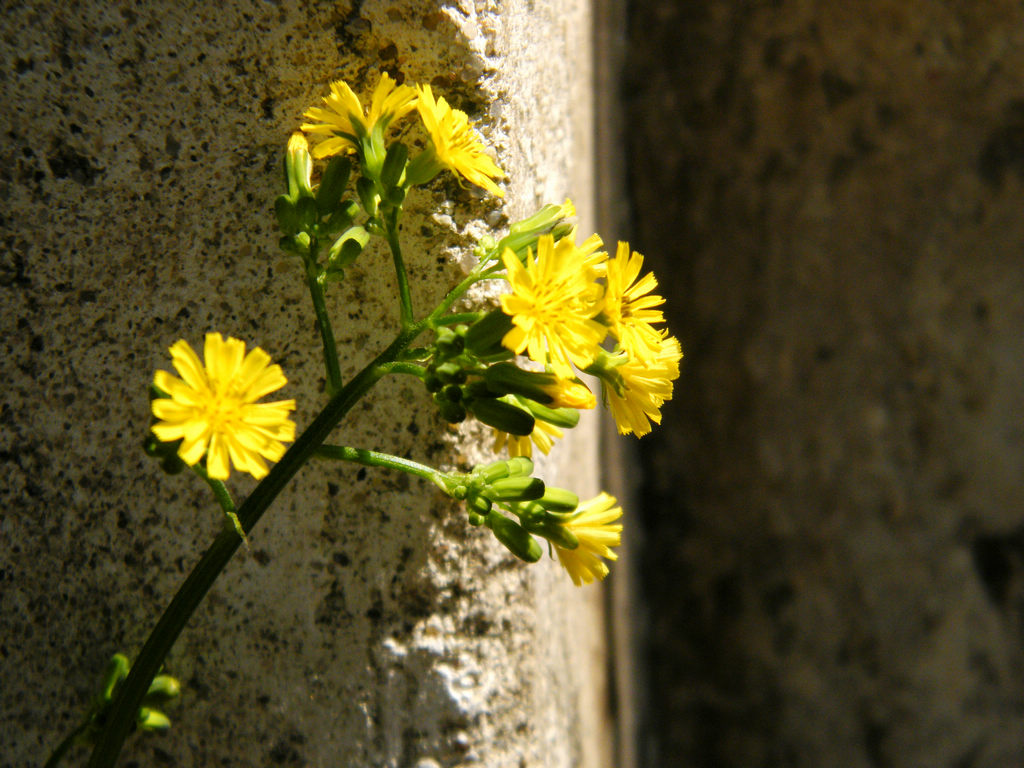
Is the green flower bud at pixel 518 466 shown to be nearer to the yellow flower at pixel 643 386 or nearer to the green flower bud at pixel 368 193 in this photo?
the yellow flower at pixel 643 386

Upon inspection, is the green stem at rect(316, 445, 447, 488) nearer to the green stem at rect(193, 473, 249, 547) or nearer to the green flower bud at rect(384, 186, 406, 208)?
the green stem at rect(193, 473, 249, 547)

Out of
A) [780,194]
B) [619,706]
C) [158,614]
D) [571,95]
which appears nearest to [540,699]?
[158,614]

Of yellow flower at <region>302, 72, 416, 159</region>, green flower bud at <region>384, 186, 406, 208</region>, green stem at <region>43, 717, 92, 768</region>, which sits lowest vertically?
green stem at <region>43, 717, 92, 768</region>

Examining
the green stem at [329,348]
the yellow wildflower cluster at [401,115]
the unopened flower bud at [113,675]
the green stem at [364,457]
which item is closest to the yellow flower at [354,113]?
the yellow wildflower cluster at [401,115]

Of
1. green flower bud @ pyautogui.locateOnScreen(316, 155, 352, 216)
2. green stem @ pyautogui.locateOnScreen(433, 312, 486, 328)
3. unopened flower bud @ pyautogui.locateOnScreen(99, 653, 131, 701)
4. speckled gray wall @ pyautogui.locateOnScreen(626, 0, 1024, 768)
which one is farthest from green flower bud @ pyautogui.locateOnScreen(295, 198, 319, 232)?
speckled gray wall @ pyautogui.locateOnScreen(626, 0, 1024, 768)

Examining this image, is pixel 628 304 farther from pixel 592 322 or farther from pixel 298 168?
pixel 298 168
